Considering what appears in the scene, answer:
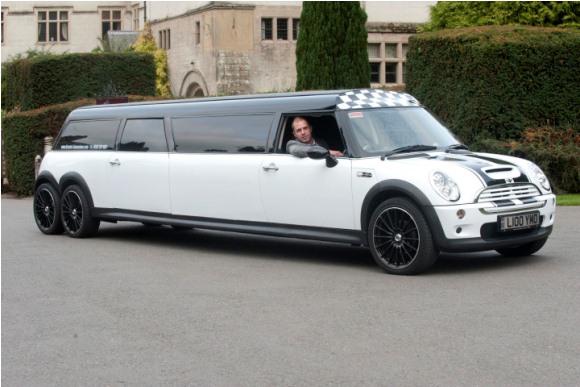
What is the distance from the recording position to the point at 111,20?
225ft

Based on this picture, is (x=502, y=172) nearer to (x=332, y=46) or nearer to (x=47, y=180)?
(x=47, y=180)

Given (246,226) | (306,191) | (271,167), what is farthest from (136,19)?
(306,191)

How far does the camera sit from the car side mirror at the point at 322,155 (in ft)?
38.2

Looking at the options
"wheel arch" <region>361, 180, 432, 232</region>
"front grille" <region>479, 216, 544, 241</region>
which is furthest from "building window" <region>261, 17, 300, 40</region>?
"front grille" <region>479, 216, 544, 241</region>

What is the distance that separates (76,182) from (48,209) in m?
0.79

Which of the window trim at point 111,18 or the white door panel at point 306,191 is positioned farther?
the window trim at point 111,18

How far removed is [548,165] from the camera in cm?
1956

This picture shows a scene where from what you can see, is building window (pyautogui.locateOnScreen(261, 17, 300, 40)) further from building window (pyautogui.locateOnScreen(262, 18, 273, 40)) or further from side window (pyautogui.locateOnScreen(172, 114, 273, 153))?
side window (pyautogui.locateOnScreen(172, 114, 273, 153))

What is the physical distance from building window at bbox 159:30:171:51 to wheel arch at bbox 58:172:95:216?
37631 millimetres

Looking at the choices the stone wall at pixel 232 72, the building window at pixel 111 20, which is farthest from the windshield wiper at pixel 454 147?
the building window at pixel 111 20

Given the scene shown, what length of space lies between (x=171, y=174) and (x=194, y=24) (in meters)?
36.9

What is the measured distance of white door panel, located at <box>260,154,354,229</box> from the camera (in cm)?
1157

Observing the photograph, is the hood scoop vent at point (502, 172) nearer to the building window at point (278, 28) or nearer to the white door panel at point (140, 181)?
the white door panel at point (140, 181)

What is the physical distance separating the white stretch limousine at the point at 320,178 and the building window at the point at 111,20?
54539 millimetres
